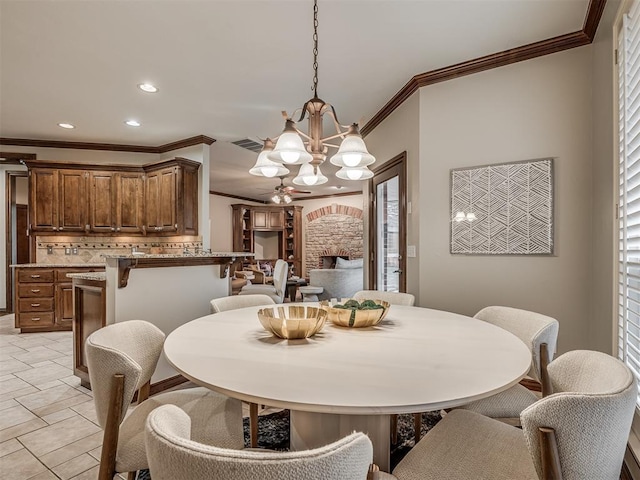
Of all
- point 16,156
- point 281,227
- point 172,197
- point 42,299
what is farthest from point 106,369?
Answer: point 281,227

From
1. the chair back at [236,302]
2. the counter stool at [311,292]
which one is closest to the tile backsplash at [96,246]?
the counter stool at [311,292]

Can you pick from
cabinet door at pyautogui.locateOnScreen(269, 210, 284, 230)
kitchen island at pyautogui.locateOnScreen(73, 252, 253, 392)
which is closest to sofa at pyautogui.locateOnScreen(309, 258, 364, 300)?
kitchen island at pyautogui.locateOnScreen(73, 252, 253, 392)

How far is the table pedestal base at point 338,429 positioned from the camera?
1.15 metres

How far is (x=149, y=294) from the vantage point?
105 inches

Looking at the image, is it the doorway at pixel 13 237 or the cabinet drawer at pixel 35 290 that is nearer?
the cabinet drawer at pixel 35 290

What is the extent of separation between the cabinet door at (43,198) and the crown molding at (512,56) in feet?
15.1

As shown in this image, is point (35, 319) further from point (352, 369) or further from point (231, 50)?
point (352, 369)

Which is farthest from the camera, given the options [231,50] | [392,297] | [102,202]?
[102,202]

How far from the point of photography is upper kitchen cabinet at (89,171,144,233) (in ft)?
16.0

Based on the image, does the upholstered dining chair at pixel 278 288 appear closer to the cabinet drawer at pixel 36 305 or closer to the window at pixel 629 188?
the cabinet drawer at pixel 36 305

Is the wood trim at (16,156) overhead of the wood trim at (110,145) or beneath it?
beneath

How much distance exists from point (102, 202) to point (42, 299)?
1.44 meters

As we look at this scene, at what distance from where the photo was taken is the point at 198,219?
16.0 feet

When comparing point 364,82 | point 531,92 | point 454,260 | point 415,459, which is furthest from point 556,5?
point 415,459
